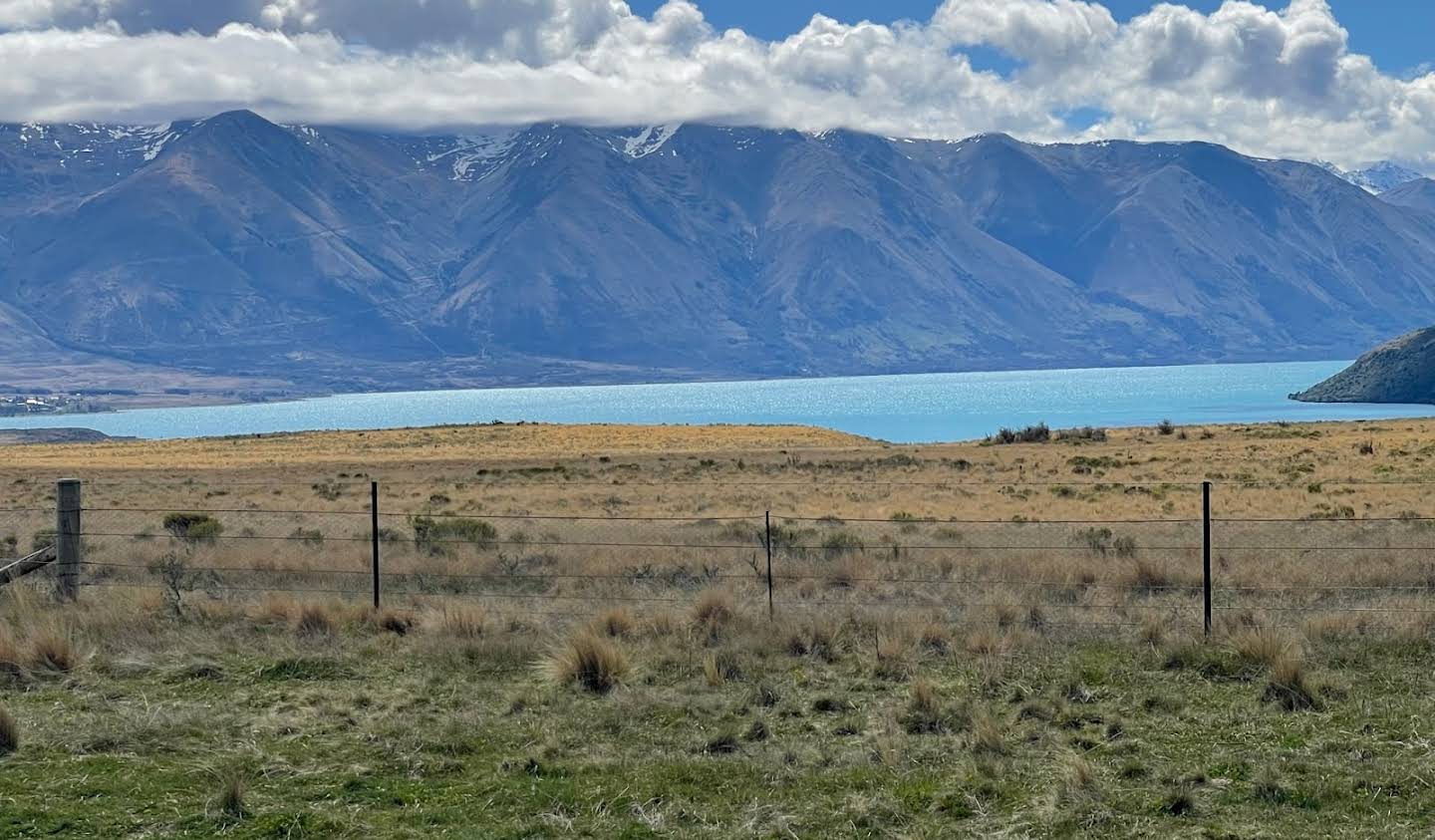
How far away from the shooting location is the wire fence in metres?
15.3

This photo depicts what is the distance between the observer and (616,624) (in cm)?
1405

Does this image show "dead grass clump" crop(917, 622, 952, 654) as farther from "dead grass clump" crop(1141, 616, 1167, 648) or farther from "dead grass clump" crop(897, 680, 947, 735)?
"dead grass clump" crop(897, 680, 947, 735)

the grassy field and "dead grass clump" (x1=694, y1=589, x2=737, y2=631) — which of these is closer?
the grassy field

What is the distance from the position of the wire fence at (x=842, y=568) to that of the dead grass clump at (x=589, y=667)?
2876 mm

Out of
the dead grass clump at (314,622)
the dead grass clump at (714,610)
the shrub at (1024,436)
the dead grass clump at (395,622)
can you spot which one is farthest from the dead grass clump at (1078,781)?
the shrub at (1024,436)

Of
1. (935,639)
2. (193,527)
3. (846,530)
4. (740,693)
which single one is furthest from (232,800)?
(193,527)

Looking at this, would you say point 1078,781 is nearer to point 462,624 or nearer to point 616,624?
point 616,624

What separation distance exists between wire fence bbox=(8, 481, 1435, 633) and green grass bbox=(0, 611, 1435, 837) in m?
2.24

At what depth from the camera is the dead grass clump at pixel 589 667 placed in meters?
12.0

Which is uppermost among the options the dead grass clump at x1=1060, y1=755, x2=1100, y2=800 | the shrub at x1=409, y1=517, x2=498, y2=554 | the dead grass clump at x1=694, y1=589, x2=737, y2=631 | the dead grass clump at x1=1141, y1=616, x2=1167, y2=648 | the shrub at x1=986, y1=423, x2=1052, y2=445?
the shrub at x1=986, y1=423, x2=1052, y2=445

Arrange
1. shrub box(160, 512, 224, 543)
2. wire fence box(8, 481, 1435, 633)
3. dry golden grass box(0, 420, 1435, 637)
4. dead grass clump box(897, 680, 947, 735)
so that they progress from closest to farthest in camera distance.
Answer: dead grass clump box(897, 680, 947, 735) → wire fence box(8, 481, 1435, 633) → dry golden grass box(0, 420, 1435, 637) → shrub box(160, 512, 224, 543)

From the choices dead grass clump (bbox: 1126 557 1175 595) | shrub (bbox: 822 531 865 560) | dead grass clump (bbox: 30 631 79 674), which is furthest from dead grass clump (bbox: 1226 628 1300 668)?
dead grass clump (bbox: 30 631 79 674)

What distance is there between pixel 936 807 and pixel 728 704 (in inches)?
114

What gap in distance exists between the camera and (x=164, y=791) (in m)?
9.03
